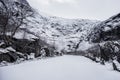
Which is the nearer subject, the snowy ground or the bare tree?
the snowy ground

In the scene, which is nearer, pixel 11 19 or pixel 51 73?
pixel 51 73

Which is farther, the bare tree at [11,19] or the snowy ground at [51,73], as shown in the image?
the bare tree at [11,19]

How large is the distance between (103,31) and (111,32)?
955 cm

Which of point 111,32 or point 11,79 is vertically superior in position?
point 111,32

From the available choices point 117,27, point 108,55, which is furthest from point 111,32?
point 108,55

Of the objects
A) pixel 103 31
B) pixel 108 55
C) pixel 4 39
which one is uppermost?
pixel 103 31

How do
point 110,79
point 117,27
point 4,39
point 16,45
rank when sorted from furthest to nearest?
point 117,27 < point 16,45 < point 4,39 < point 110,79

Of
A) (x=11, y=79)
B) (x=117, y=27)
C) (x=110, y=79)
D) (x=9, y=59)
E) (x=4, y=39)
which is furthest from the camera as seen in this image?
(x=117, y=27)

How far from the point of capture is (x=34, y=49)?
42688mm

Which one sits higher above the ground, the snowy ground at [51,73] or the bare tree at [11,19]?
the bare tree at [11,19]

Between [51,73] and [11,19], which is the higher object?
[11,19]

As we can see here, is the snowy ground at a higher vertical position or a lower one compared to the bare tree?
lower

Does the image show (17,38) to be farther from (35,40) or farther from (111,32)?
(111,32)

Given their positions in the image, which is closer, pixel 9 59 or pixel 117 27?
pixel 9 59
